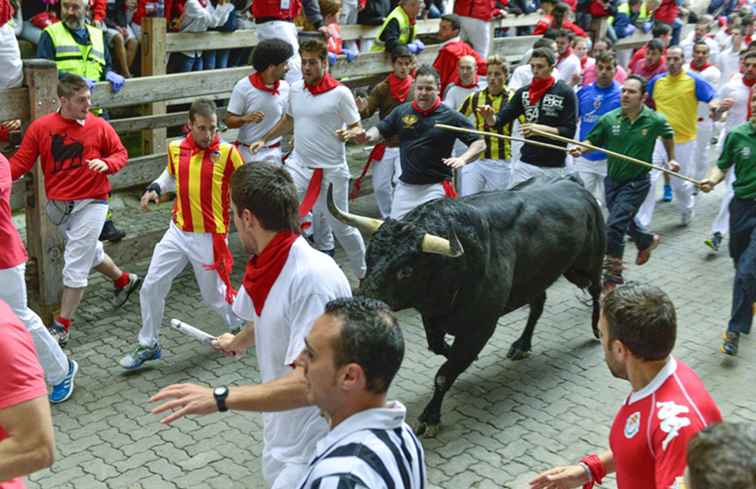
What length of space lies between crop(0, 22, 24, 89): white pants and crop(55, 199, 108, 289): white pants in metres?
1.74

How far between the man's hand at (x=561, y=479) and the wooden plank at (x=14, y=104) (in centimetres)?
578

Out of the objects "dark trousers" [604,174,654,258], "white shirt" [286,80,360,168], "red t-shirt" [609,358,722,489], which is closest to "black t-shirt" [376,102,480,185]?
"white shirt" [286,80,360,168]

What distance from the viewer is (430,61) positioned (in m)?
13.3

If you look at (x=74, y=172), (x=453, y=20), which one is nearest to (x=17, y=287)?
(x=74, y=172)

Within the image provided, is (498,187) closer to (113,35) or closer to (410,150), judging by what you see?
(410,150)

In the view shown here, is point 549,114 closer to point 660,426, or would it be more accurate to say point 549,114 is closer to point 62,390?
point 62,390

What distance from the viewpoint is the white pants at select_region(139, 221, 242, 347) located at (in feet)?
24.6

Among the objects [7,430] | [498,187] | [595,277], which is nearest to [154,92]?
[498,187]

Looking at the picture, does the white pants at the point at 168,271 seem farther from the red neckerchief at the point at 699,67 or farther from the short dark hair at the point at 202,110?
the red neckerchief at the point at 699,67

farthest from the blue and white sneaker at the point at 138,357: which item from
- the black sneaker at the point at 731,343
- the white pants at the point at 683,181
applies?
the white pants at the point at 683,181

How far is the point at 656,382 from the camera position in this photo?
12.2 feet

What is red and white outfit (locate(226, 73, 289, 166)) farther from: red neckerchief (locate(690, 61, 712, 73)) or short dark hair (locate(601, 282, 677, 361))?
red neckerchief (locate(690, 61, 712, 73))

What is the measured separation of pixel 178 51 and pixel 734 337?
7.30 meters

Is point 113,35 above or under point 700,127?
above
